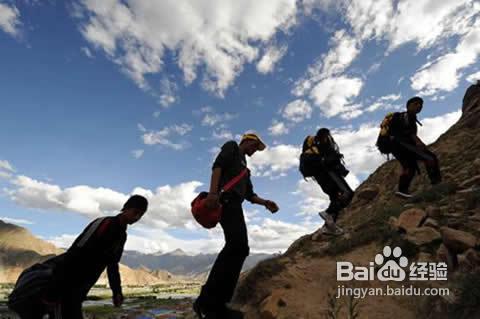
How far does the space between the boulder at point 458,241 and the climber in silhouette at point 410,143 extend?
3.95 m

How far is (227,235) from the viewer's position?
13.6ft

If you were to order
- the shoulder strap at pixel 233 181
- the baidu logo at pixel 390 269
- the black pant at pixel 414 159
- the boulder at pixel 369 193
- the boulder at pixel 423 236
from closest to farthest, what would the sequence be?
1. the shoulder strap at pixel 233 181
2. the baidu logo at pixel 390 269
3. the boulder at pixel 423 236
4. the black pant at pixel 414 159
5. the boulder at pixel 369 193

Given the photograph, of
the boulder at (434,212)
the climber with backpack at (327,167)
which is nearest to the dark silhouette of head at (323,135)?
the climber with backpack at (327,167)

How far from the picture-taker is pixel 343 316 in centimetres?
493

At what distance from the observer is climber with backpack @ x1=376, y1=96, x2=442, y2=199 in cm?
901

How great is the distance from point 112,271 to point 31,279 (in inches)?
40.2

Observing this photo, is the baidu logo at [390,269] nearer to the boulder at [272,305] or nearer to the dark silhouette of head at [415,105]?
the boulder at [272,305]

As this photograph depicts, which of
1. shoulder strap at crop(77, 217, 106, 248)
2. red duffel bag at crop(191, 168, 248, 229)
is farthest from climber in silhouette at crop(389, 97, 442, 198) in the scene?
shoulder strap at crop(77, 217, 106, 248)

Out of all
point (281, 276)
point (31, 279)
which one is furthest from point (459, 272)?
point (31, 279)

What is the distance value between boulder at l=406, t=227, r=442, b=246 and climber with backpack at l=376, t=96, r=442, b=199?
9.97 feet

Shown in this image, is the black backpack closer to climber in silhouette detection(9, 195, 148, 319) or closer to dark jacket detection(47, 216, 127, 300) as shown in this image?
climber in silhouette detection(9, 195, 148, 319)

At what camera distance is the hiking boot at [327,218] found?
28.0 feet

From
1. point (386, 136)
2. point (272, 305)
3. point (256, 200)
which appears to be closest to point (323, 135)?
point (386, 136)

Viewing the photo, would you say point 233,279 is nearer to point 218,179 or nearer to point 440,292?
point 218,179
